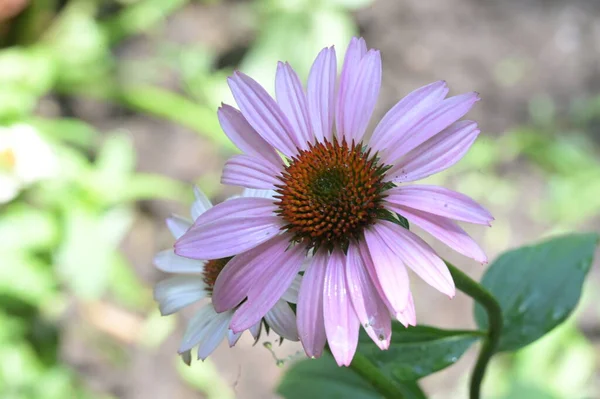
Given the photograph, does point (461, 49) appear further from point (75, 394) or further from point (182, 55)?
point (75, 394)

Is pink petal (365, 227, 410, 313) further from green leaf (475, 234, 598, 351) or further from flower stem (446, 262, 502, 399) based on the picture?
green leaf (475, 234, 598, 351)

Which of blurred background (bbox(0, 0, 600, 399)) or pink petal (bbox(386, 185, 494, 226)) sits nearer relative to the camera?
pink petal (bbox(386, 185, 494, 226))

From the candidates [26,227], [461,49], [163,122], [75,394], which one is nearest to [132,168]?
[163,122]

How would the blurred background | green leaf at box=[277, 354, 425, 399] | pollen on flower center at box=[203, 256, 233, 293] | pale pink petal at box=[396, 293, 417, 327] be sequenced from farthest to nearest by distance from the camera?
the blurred background < green leaf at box=[277, 354, 425, 399] < pollen on flower center at box=[203, 256, 233, 293] < pale pink petal at box=[396, 293, 417, 327]


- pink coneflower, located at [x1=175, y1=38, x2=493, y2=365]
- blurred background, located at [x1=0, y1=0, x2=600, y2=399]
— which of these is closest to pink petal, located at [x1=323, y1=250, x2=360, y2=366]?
pink coneflower, located at [x1=175, y1=38, x2=493, y2=365]

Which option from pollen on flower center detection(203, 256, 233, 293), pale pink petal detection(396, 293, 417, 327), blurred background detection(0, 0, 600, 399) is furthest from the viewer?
blurred background detection(0, 0, 600, 399)

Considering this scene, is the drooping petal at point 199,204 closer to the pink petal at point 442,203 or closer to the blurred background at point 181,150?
the pink petal at point 442,203

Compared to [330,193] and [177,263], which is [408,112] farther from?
[177,263]

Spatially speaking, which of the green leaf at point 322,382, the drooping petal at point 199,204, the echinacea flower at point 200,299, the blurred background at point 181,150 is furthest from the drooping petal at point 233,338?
the blurred background at point 181,150

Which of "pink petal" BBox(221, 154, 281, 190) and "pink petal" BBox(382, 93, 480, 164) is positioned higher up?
"pink petal" BBox(382, 93, 480, 164)
